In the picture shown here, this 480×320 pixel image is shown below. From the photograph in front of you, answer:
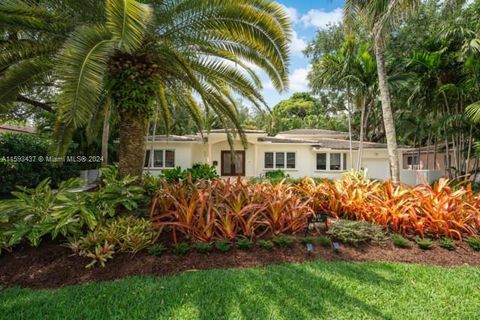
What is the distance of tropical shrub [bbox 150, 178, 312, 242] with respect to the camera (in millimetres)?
5020

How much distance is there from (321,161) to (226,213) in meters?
17.8

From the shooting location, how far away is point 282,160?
21.7 metres

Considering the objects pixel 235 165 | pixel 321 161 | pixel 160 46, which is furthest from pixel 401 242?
pixel 235 165

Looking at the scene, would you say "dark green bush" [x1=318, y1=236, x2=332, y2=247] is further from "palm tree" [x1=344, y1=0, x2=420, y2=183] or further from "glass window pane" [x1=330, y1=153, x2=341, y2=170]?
"glass window pane" [x1=330, y1=153, x2=341, y2=170]

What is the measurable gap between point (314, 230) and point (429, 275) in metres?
2.06

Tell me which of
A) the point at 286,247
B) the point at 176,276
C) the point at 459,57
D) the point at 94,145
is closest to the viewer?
the point at 176,276

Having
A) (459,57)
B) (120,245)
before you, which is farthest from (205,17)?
(459,57)

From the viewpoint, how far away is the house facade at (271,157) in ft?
68.6

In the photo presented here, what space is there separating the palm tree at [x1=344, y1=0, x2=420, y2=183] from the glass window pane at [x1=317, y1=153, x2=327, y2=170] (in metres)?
11.5

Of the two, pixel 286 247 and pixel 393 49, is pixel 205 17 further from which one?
pixel 393 49

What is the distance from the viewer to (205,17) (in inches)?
239

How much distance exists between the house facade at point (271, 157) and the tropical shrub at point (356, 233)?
50.1ft

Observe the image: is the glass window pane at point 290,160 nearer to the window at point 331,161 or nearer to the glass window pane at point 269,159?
the glass window pane at point 269,159

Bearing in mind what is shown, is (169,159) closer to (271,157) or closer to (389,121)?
(271,157)
